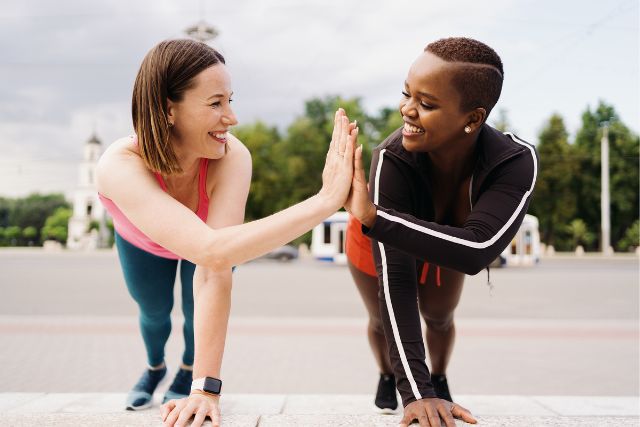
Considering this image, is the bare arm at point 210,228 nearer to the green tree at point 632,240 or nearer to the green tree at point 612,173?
the green tree at point 632,240

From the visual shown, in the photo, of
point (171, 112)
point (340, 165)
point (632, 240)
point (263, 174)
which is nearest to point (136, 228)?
point (171, 112)

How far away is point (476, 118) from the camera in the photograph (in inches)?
85.0

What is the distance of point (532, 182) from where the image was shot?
222cm

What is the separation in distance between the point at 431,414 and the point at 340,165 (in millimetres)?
868

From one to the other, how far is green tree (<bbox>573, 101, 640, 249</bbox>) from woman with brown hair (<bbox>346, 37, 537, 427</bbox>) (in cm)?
4030

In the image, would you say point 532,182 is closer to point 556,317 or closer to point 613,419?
point 613,419

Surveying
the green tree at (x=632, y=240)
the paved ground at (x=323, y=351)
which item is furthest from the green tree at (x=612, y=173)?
the paved ground at (x=323, y=351)

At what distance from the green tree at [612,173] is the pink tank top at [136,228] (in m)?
40.7

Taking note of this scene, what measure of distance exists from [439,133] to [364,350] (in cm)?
433

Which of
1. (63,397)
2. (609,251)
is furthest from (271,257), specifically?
(63,397)

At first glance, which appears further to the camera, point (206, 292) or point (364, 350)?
point (364, 350)

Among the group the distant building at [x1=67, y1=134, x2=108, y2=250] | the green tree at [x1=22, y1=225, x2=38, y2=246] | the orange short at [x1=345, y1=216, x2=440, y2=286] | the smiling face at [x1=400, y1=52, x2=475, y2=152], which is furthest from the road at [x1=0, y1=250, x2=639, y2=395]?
the distant building at [x1=67, y1=134, x2=108, y2=250]

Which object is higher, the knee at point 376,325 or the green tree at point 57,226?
the knee at point 376,325

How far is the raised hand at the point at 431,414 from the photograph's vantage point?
6.38 feet
